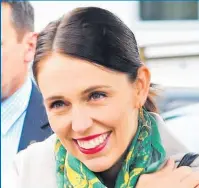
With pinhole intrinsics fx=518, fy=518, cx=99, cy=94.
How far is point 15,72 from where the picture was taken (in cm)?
165

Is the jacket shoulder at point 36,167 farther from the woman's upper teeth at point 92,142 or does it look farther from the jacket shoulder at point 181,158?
the jacket shoulder at point 181,158

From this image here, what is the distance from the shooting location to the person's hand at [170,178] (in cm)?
137

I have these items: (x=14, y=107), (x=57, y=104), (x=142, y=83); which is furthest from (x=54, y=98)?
(x=14, y=107)

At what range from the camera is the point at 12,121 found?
5.50ft

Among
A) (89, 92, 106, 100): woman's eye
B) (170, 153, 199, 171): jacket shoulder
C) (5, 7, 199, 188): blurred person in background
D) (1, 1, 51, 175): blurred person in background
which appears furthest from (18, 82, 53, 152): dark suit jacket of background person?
(170, 153, 199, 171): jacket shoulder

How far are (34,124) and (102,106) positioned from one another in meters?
0.37

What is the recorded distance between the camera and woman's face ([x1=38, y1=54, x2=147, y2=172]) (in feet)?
4.36

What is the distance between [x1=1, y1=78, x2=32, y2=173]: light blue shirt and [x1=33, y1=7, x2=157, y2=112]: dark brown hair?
11.7 inches

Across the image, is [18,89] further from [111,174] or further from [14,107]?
[111,174]

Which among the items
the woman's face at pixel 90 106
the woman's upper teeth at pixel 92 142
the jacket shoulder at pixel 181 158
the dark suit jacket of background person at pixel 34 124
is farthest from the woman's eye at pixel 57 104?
the jacket shoulder at pixel 181 158

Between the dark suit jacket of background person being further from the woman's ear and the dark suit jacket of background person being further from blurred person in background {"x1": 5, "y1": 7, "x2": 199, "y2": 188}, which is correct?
the woman's ear

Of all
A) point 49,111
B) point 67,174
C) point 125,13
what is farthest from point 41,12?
point 67,174

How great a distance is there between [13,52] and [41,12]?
154 millimetres

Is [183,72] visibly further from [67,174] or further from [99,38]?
[67,174]
